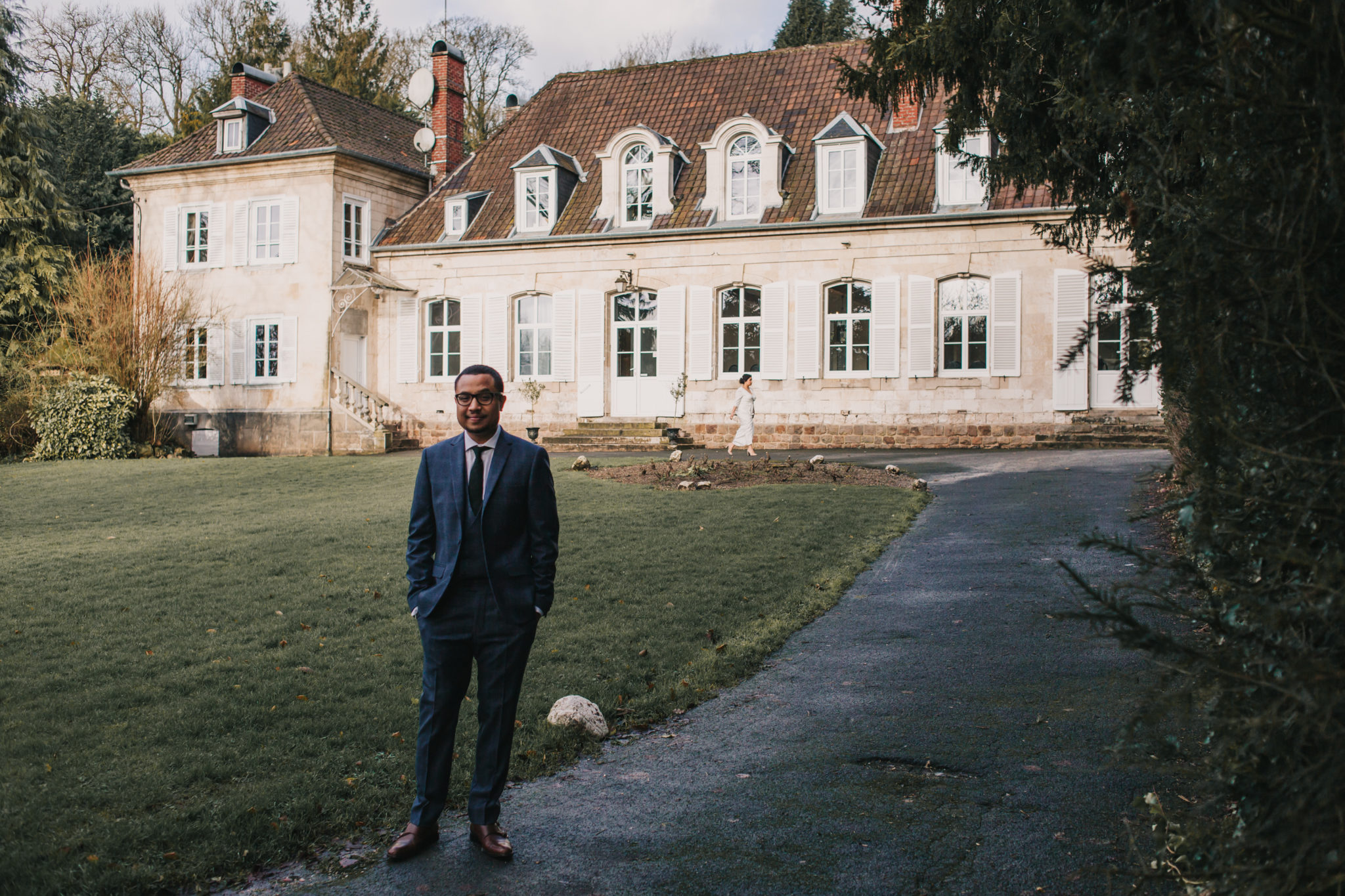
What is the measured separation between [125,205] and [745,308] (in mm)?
23741

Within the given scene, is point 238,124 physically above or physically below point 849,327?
above

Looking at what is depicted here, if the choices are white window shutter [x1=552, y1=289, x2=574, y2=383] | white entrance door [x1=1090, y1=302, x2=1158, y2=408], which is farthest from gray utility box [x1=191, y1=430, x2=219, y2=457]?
white entrance door [x1=1090, y1=302, x2=1158, y2=408]

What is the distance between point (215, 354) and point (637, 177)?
12807 mm

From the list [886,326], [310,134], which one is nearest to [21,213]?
[310,134]

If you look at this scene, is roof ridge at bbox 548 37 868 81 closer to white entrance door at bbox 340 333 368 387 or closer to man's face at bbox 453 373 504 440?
white entrance door at bbox 340 333 368 387

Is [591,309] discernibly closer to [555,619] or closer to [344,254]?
[344,254]

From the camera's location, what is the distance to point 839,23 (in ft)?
134

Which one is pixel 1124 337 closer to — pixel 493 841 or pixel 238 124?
pixel 493 841

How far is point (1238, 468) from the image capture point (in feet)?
7.14

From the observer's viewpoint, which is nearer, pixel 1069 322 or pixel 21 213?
pixel 1069 322

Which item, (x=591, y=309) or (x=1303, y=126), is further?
(x=591, y=309)

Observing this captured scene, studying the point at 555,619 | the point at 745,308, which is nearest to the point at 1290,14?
the point at 555,619

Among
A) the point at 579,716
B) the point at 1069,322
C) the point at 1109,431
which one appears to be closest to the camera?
the point at 579,716

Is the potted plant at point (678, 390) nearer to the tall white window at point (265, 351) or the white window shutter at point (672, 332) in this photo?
the white window shutter at point (672, 332)
